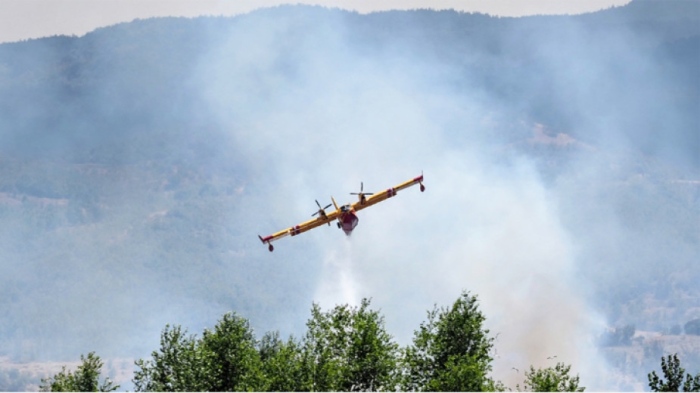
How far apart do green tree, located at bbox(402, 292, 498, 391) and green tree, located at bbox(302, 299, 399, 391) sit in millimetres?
2696

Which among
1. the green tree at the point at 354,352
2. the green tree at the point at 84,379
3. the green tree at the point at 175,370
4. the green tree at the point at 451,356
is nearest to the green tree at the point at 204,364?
the green tree at the point at 175,370

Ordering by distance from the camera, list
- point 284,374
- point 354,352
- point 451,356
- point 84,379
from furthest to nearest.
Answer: point 84,379
point 451,356
point 354,352
point 284,374

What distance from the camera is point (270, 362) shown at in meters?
176

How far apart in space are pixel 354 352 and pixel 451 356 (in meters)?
11.7

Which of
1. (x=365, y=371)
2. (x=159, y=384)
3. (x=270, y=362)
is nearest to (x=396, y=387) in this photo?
(x=365, y=371)

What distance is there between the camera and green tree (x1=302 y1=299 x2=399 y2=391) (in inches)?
6919

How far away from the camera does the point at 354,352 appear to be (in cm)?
17962

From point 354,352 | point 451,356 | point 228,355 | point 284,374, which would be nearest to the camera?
point 284,374

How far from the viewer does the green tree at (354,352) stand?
17575 cm

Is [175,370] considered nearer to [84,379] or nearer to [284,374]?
[84,379]

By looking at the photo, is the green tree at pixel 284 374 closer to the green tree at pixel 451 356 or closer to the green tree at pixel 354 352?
the green tree at pixel 354 352

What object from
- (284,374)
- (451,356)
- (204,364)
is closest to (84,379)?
(204,364)

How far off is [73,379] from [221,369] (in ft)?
59.0

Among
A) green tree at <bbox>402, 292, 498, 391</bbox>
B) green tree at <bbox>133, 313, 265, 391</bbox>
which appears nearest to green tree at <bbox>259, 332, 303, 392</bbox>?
green tree at <bbox>133, 313, 265, 391</bbox>
